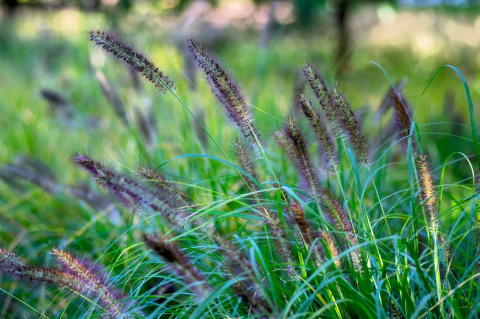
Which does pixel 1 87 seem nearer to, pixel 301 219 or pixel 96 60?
pixel 96 60

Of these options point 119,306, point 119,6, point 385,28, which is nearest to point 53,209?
point 119,306

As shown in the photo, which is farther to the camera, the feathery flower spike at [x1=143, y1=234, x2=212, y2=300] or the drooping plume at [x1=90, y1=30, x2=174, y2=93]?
the drooping plume at [x1=90, y1=30, x2=174, y2=93]

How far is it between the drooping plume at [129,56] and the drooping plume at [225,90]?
0.41ft

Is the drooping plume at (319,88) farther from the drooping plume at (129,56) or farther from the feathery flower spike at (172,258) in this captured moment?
the feathery flower spike at (172,258)

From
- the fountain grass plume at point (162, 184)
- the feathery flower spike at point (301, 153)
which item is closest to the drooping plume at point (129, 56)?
the fountain grass plume at point (162, 184)

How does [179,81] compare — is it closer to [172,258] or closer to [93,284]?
[93,284]

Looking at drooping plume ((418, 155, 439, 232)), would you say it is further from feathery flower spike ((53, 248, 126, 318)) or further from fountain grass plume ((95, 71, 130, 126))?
fountain grass plume ((95, 71, 130, 126))

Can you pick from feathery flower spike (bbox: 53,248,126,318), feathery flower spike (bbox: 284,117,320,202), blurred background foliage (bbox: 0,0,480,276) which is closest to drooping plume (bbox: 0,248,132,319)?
feathery flower spike (bbox: 53,248,126,318)

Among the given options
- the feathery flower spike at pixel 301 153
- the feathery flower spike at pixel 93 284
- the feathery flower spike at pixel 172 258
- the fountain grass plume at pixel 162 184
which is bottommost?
the feathery flower spike at pixel 93 284

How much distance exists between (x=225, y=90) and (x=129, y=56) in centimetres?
30

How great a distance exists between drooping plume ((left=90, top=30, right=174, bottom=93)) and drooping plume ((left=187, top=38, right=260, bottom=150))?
125 millimetres

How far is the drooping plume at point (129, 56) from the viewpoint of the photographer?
4.97 feet

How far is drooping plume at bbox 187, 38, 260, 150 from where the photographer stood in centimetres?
153

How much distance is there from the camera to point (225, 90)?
156 centimetres
